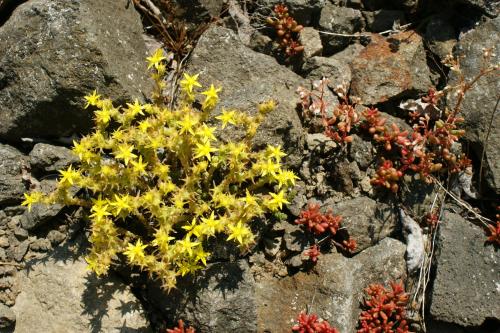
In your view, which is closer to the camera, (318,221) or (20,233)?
(20,233)

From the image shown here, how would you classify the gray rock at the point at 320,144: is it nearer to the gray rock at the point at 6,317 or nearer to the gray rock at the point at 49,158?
the gray rock at the point at 49,158

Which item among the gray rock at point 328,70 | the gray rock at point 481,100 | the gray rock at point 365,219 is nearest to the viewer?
the gray rock at point 365,219

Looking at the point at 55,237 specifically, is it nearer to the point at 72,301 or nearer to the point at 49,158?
the point at 72,301

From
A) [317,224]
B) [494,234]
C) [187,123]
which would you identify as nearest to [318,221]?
[317,224]

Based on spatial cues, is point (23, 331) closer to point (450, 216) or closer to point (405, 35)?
point (450, 216)

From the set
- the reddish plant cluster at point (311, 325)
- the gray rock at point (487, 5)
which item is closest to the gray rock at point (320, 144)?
the reddish plant cluster at point (311, 325)

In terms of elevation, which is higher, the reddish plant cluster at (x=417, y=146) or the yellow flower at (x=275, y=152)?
the yellow flower at (x=275, y=152)

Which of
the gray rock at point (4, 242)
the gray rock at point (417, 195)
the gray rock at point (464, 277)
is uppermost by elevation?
the gray rock at point (4, 242)
